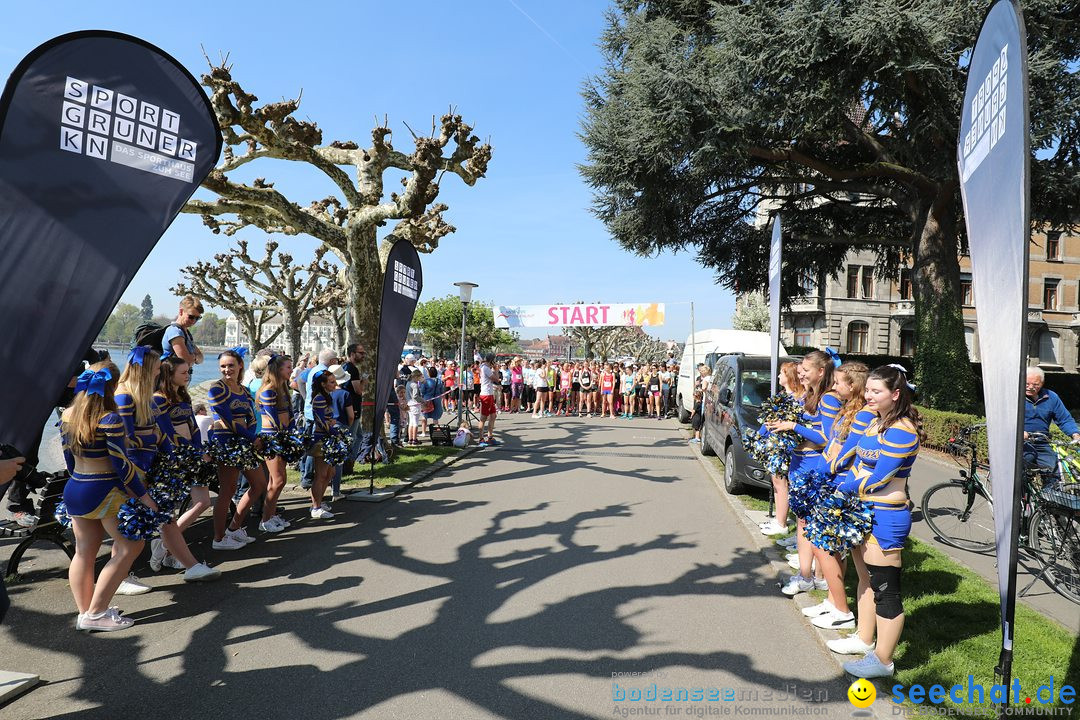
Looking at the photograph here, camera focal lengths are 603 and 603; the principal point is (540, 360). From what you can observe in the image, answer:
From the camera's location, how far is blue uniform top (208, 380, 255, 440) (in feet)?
18.5

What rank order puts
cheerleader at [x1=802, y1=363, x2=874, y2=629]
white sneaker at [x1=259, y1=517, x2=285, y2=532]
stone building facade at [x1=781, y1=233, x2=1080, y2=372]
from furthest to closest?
stone building facade at [x1=781, y1=233, x2=1080, y2=372], white sneaker at [x1=259, y1=517, x2=285, y2=532], cheerleader at [x1=802, y1=363, x2=874, y2=629]

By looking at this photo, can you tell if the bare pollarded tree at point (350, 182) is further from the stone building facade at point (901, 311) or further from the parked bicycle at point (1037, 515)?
the stone building facade at point (901, 311)

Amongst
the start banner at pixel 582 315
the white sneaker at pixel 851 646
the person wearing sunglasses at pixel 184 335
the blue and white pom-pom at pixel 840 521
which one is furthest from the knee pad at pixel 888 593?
the start banner at pixel 582 315

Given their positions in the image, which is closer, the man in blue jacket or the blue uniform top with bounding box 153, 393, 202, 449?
the blue uniform top with bounding box 153, 393, 202, 449

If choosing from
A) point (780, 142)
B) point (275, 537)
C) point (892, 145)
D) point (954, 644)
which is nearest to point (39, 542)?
point (275, 537)

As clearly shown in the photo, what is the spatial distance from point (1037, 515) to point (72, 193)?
800 cm

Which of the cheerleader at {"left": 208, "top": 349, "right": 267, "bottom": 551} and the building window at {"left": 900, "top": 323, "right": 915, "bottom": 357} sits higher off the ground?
the building window at {"left": 900, "top": 323, "right": 915, "bottom": 357}

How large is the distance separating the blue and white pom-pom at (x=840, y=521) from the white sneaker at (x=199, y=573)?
182 inches

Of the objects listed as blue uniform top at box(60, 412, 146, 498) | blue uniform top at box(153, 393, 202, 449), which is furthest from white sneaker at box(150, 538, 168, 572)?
blue uniform top at box(60, 412, 146, 498)

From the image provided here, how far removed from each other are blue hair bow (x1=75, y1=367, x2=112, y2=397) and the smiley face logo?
16.4 ft

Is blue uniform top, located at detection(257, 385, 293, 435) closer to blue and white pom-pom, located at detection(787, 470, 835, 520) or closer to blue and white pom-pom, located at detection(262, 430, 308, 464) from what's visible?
blue and white pom-pom, located at detection(262, 430, 308, 464)

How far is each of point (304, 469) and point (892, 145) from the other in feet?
55.4

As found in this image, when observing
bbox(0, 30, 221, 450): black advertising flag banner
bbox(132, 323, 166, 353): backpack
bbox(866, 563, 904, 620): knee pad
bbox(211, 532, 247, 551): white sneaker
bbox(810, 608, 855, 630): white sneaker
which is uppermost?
bbox(0, 30, 221, 450): black advertising flag banner

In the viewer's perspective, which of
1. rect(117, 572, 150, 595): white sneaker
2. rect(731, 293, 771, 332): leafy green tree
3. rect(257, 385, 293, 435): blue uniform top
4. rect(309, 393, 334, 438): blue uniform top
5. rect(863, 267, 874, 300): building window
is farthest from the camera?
rect(731, 293, 771, 332): leafy green tree
